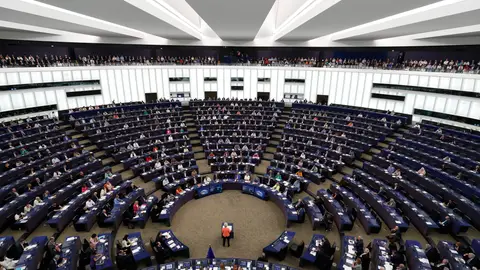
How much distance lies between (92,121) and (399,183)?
955 inches

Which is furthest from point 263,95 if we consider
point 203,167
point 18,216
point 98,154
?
point 18,216

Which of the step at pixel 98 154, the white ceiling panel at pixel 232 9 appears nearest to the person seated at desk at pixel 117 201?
the step at pixel 98 154

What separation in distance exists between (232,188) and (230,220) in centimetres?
349

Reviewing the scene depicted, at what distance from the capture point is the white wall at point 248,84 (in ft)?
72.5

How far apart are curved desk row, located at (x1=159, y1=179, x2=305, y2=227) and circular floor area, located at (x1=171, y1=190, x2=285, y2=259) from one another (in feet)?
1.09

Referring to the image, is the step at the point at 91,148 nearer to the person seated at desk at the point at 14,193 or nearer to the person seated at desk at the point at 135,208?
the person seated at desk at the point at 14,193

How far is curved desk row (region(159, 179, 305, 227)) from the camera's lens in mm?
13859

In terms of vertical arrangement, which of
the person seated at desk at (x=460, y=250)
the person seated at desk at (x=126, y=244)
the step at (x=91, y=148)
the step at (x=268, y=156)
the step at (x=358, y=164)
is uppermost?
the step at (x=91, y=148)

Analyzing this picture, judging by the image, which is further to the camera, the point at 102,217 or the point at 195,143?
the point at 195,143

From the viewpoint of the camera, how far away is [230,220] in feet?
47.8

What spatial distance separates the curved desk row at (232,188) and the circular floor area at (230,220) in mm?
333

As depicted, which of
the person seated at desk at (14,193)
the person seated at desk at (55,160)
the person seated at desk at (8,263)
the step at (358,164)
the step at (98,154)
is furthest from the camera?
the step at (98,154)

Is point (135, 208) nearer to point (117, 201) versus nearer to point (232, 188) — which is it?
point (117, 201)

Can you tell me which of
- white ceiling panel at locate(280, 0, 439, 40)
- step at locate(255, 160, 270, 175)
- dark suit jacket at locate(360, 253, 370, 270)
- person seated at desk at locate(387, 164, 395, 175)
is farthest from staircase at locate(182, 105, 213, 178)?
white ceiling panel at locate(280, 0, 439, 40)
